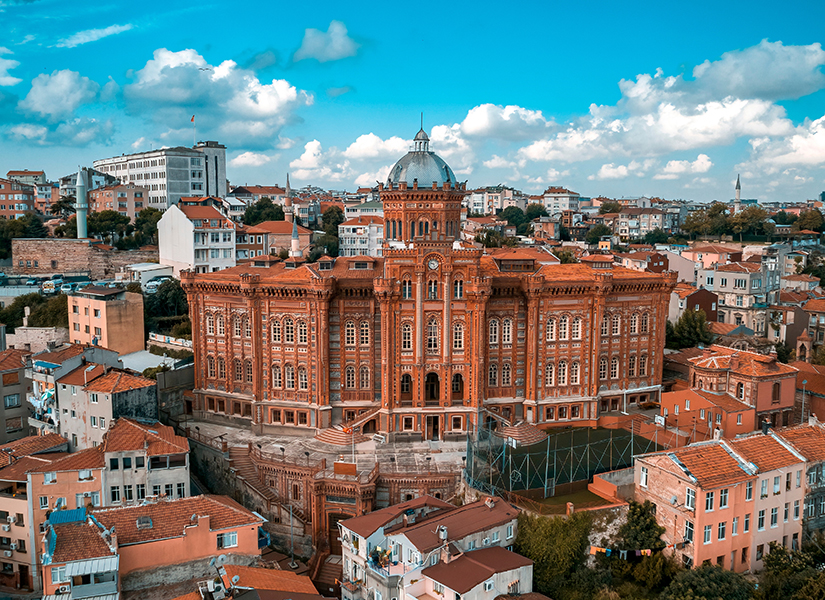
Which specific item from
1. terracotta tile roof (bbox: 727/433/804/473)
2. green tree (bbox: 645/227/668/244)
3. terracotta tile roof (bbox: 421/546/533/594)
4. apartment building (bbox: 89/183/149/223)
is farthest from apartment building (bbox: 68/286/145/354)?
green tree (bbox: 645/227/668/244)

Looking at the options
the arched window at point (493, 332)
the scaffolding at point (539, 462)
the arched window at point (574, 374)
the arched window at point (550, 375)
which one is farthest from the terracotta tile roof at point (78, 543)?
the arched window at point (574, 374)

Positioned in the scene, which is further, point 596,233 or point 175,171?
point 596,233

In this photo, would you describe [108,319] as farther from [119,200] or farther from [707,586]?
[707,586]

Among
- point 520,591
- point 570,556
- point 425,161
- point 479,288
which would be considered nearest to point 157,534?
point 520,591

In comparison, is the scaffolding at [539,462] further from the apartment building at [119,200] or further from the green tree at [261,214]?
the apartment building at [119,200]

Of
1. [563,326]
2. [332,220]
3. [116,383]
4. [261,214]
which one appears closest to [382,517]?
[116,383]

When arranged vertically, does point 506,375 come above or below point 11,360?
below

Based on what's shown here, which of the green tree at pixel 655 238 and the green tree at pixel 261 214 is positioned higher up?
the green tree at pixel 261 214
